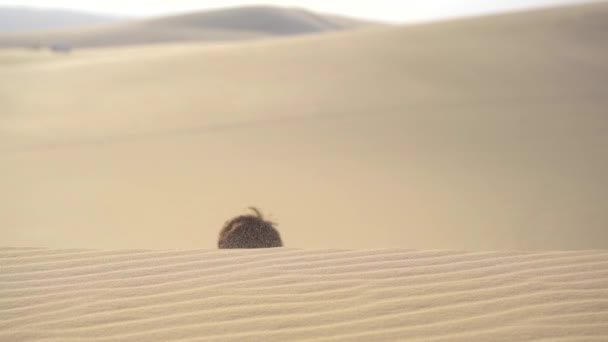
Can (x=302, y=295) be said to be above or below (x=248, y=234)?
below

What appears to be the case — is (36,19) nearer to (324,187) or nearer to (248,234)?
(324,187)

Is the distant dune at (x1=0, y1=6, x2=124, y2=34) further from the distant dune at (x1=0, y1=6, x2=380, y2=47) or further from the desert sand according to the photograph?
the desert sand

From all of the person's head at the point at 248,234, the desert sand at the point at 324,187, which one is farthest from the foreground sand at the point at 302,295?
the person's head at the point at 248,234

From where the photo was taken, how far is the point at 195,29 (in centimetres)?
4725

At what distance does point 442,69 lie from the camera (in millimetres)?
15648

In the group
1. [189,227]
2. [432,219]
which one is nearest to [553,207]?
[432,219]

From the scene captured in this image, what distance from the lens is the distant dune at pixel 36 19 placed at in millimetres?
98175

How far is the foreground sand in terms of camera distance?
2908 mm

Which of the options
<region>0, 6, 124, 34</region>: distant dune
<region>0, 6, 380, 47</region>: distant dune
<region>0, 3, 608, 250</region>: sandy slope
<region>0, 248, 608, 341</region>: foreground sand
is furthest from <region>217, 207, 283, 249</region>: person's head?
<region>0, 6, 124, 34</region>: distant dune

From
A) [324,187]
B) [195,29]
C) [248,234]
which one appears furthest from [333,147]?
[195,29]

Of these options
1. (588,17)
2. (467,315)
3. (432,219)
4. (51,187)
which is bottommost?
(467,315)

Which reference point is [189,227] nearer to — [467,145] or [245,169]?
[245,169]

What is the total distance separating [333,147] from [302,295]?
7208mm

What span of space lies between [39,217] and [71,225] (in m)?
0.54
